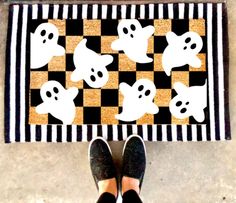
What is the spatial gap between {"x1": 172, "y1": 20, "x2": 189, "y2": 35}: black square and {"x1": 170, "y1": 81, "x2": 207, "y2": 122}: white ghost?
7.6 inches

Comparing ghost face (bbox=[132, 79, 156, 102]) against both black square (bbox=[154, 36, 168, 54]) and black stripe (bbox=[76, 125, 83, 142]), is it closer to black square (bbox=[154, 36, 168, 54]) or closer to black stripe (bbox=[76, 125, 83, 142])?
black square (bbox=[154, 36, 168, 54])

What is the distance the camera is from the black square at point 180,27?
4.46ft

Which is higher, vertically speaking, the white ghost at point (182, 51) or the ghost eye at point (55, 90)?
the white ghost at point (182, 51)

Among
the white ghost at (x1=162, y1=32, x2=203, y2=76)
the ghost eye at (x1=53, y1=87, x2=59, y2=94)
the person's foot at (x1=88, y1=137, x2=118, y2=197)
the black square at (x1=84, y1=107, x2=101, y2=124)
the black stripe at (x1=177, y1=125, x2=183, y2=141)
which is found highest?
the white ghost at (x1=162, y1=32, x2=203, y2=76)

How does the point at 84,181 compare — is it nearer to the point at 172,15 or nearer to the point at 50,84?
the point at 50,84

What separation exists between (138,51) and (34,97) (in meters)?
0.42

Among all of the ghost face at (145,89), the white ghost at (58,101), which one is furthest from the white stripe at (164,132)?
the white ghost at (58,101)

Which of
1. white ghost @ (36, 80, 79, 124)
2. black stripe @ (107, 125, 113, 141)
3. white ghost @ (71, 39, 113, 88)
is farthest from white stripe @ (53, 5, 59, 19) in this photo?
black stripe @ (107, 125, 113, 141)

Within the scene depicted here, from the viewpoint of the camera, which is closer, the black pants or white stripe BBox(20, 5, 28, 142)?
the black pants

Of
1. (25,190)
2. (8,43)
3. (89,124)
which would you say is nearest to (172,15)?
(89,124)

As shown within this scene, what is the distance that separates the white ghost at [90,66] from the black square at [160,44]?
0.17 m

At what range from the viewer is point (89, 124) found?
1.36 meters

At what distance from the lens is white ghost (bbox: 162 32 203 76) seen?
4.44ft

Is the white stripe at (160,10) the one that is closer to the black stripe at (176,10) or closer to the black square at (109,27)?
the black stripe at (176,10)
